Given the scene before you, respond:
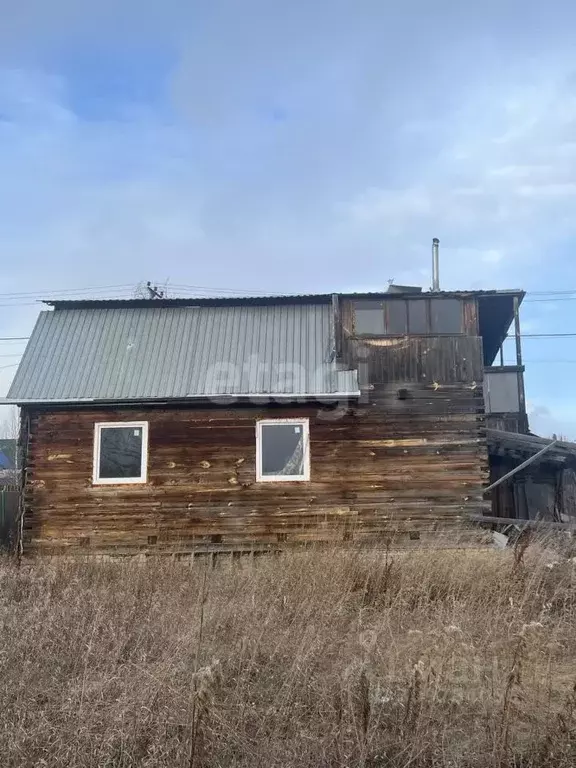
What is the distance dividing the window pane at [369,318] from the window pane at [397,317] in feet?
0.53

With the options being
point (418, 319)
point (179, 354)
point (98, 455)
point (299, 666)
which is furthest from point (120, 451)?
point (299, 666)

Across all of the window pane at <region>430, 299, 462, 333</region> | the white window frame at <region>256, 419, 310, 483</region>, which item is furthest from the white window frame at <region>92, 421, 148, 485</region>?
the window pane at <region>430, 299, 462, 333</region>

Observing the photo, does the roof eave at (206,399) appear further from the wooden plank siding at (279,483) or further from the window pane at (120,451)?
the window pane at (120,451)

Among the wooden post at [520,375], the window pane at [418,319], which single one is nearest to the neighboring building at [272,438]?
the window pane at [418,319]

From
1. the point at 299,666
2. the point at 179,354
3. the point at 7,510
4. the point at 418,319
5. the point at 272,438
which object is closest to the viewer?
the point at 299,666

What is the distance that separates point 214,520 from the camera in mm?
12805

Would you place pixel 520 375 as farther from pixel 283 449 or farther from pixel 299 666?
pixel 299 666

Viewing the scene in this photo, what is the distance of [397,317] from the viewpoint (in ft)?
44.5

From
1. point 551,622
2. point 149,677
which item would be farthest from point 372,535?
point 149,677

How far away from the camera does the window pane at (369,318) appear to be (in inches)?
535

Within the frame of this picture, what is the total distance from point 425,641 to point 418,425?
304 inches

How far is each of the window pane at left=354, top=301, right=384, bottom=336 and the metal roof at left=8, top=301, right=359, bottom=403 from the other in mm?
597

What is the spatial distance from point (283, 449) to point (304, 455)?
0.44 m

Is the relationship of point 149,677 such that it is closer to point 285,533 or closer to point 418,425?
point 285,533
